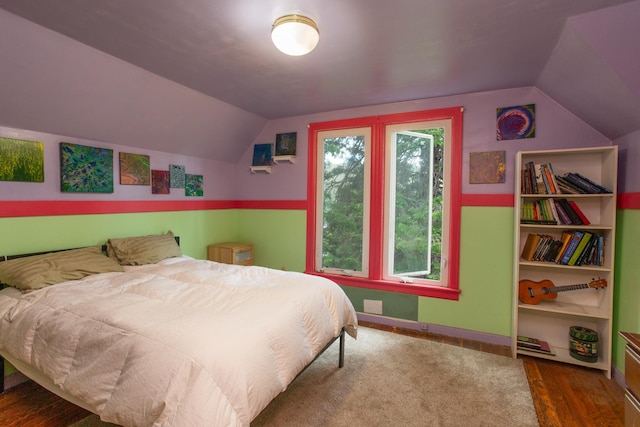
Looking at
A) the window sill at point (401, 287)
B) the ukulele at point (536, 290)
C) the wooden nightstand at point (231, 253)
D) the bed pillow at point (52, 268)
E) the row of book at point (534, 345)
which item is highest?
the bed pillow at point (52, 268)

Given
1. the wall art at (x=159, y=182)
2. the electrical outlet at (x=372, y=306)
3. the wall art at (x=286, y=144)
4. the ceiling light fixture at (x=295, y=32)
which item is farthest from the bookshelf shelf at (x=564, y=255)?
the wall art at (x=159, y=182)

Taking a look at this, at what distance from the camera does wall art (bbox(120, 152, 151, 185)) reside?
9.70 ft

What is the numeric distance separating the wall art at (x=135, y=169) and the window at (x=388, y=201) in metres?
1.79

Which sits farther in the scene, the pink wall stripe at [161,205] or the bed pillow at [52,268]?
the pink wall stripe at [161,205]

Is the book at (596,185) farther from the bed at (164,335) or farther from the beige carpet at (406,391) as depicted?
the bed at (164,335)

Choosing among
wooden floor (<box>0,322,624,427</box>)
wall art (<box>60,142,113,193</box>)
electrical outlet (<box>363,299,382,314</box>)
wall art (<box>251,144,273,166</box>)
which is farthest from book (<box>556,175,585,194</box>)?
wall art (<box>60,142,113,193</box>)

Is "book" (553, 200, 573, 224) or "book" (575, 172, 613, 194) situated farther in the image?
"book" (553, 200, 573, 224)

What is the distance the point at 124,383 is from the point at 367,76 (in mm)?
2645

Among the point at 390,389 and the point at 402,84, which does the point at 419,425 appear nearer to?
the point at 390,389

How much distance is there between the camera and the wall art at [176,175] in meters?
3.43

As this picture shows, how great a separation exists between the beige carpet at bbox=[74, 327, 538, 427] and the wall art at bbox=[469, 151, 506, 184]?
5.27 feet

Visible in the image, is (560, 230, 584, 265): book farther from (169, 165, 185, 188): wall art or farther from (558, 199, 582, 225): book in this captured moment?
(169, 165, 185, 188): wall art

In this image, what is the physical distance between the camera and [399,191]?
3.41 m

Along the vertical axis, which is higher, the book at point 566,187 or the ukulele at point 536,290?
the book at point 566,187
